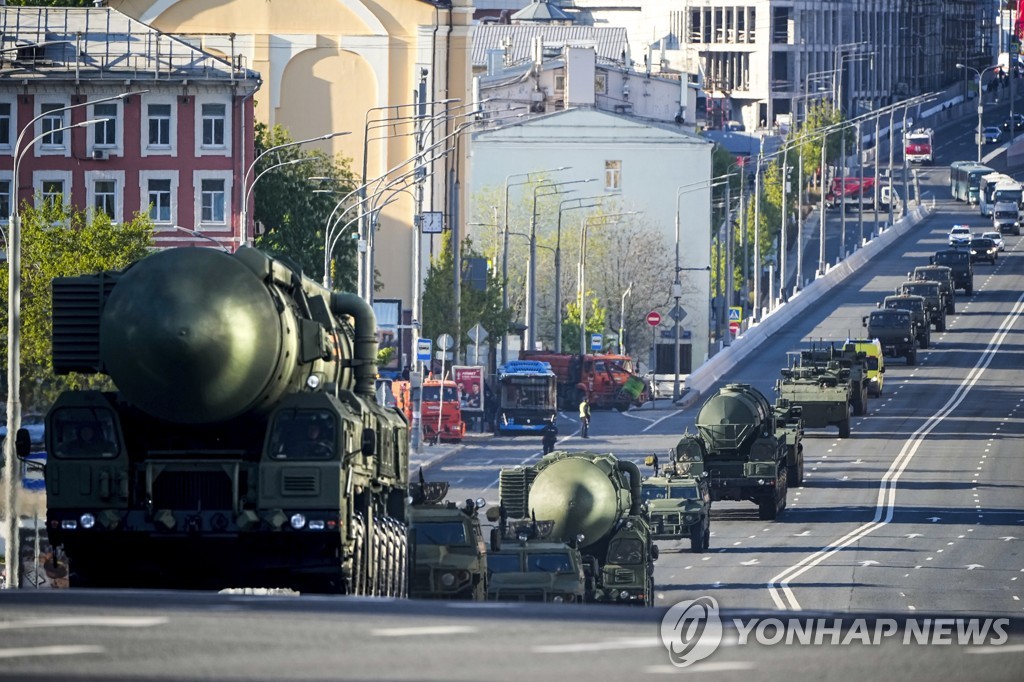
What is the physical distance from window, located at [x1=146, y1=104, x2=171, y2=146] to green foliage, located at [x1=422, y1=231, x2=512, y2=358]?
43.7ft

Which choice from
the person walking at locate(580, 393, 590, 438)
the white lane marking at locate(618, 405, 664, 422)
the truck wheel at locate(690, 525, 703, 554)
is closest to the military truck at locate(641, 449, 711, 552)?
the truck wheel at locate(690, 525, 703, 554)

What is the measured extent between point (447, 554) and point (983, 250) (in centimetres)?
9358

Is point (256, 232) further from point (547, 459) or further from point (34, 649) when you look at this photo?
point (34, 649)

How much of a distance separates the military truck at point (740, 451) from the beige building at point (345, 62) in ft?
118

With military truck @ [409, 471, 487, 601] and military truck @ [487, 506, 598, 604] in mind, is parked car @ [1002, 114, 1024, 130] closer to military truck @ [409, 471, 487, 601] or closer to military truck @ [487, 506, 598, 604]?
military truck @ [487, 506, 598, 604]

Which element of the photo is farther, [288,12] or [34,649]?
[288,12]

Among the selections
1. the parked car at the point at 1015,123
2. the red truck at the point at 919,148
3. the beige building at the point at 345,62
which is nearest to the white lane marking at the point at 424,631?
the beige building at the point at 345,62

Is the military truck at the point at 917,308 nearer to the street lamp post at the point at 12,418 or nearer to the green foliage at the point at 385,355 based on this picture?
the green foliage at the point at 385,355

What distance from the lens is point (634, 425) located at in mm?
77312

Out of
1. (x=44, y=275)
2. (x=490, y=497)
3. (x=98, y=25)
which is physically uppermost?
(x=98, y=25)

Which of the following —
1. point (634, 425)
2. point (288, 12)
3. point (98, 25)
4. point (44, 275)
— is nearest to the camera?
point (44, 275)

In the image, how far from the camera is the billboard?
7369 cm

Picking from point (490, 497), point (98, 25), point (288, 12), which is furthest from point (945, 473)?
point (288, 12)

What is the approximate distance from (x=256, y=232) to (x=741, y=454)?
2555 centimetres
